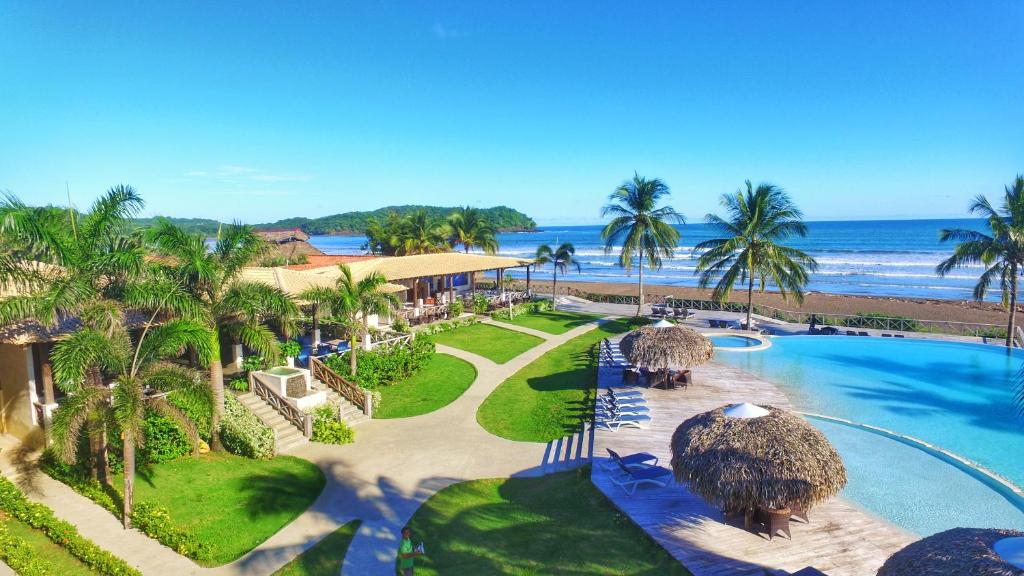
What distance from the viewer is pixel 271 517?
10055mm

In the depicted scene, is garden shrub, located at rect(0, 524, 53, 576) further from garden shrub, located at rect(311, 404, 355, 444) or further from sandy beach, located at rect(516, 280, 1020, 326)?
sandy beach, located at rect(516, 280, 1020, 326)

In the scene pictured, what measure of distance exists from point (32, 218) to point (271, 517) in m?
6.59

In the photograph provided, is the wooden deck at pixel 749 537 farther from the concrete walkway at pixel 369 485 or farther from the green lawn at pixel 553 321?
the green lawn at pixel 553 321

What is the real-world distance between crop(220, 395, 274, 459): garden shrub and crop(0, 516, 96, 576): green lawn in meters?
3.77

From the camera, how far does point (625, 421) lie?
45.2ft

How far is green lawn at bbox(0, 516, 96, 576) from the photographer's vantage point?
26.7 ft

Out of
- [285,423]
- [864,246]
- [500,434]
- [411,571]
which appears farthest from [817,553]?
[864,246]

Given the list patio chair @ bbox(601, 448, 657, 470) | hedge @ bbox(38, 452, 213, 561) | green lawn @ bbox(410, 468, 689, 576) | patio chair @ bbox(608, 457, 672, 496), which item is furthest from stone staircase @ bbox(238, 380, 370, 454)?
patio chair @ bbox(608, 457, 672, 496)

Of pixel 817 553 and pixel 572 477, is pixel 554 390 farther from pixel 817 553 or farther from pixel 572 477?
pixel 817 553

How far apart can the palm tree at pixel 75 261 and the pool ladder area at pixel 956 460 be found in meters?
16.1

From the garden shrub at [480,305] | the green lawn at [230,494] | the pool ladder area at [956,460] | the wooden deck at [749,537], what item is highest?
the garden shrub at [480,305]

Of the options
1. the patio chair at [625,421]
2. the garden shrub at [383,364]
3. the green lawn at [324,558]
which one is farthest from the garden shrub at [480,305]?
the green lawn at [324,558]

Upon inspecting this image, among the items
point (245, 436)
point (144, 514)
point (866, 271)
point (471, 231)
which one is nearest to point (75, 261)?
point (144, 514)

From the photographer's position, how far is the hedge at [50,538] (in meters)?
7.95
